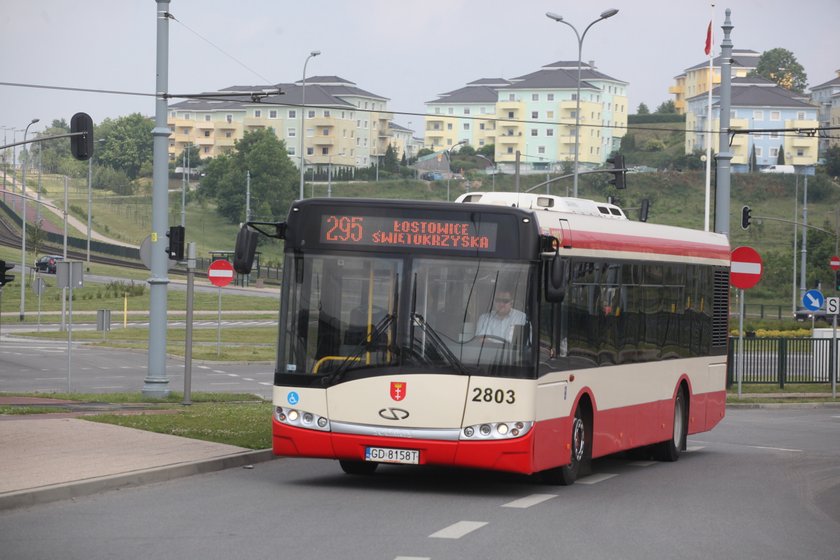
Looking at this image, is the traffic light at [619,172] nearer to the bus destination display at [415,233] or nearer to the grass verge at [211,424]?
the grass verge at [211,424]

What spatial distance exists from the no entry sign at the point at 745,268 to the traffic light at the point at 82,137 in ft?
Result: 45.1

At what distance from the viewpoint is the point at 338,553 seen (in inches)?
392

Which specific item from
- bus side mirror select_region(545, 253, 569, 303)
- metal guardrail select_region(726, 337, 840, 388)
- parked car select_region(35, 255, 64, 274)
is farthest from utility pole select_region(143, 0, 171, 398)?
parked car select_region(35, 255, 64, 274)

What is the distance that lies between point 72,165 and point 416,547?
18247 cm

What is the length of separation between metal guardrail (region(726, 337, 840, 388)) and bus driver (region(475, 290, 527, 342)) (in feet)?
85.1

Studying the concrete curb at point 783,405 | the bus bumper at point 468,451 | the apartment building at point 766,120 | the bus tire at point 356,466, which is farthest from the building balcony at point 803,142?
the bus bumper at point 468,451

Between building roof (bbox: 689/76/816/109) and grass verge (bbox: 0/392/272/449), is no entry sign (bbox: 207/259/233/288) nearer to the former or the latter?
grass verge (bbox: 0/392/272/449)

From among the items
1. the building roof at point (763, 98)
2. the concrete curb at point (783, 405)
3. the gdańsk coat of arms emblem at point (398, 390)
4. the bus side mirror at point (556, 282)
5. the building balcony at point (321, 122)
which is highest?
the building roof at point (763, 98)

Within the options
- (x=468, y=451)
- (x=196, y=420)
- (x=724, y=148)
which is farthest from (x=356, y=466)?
(x=724, y=148)

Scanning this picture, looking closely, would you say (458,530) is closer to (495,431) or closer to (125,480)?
(495,431)

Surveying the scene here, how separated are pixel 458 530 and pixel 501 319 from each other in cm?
295

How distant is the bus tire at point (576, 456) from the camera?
15.0 metres

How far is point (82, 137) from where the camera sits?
3189 centimetres

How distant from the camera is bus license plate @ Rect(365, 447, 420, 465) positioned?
1371 cm
